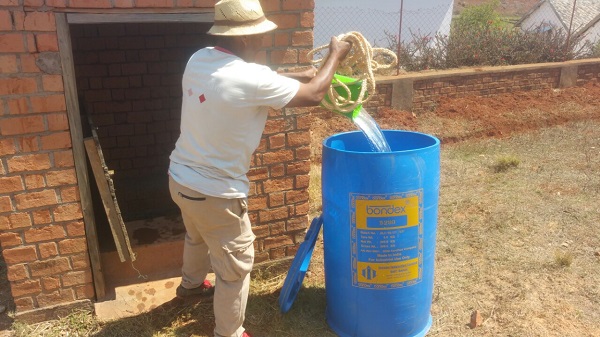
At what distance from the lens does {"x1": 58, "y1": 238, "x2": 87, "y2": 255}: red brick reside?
10.6ft

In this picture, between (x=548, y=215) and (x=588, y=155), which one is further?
(x=588, y=155)

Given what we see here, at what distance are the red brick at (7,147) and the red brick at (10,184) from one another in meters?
0.15

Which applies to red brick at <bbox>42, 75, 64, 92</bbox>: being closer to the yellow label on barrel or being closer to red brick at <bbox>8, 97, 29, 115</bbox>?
red brick at <bbox>8, 97, 29, 115</bbox>

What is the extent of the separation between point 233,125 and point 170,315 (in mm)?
1495

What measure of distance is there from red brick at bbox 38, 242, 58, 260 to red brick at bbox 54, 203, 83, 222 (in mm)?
162

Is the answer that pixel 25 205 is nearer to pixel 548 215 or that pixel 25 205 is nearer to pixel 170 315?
pixel 170 315

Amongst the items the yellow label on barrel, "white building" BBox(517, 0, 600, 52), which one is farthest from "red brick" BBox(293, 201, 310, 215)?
"white building" BBox(517, 0, 600, 52)

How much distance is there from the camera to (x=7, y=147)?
2951 millimetres

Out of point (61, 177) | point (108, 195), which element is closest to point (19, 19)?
point (61, 177)

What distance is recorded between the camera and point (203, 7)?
314cm

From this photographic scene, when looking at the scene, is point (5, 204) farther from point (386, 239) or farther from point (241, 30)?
point (386, 239)

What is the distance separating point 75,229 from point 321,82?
1.74 m

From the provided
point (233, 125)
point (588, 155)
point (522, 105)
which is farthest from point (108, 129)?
point (522, 105)

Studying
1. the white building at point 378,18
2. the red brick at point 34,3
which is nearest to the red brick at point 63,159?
the red brick at point 34,3
